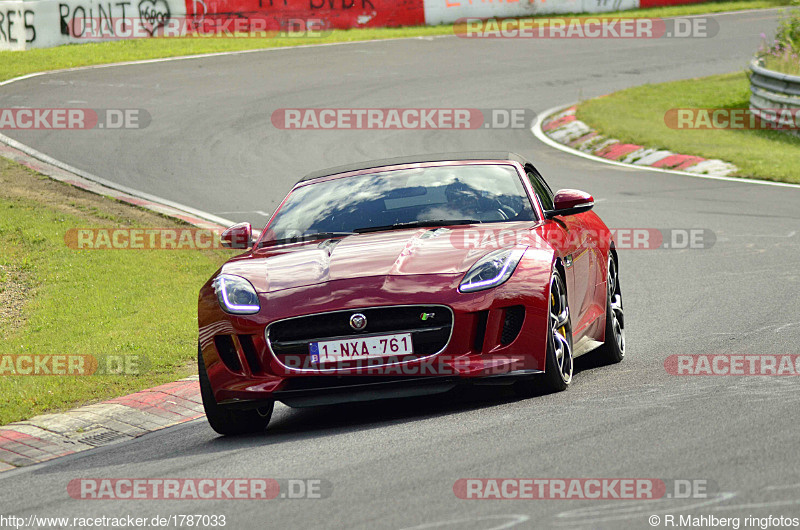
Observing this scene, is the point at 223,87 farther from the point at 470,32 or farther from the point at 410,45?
the point at 470,32

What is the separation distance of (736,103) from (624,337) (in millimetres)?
15986

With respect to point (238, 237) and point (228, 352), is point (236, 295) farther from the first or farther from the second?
point (238, 237)

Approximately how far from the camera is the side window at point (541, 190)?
7926 mm

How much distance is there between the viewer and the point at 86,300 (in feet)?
35.5

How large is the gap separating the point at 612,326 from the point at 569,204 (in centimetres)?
100

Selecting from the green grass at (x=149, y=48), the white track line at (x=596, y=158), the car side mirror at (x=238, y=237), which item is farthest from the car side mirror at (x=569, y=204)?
the green grass at (x=149, y=48)

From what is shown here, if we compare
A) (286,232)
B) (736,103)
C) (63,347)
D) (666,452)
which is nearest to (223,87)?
(736,103)

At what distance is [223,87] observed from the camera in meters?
25.5

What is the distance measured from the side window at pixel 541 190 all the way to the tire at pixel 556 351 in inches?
44.4

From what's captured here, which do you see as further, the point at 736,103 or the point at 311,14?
the point at 311,14

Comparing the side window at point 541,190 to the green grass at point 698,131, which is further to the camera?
the green grass at point 698,131

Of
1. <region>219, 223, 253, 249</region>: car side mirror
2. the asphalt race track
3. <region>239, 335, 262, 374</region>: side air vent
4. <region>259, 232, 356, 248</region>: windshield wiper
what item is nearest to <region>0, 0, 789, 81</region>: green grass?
the asphalt race track

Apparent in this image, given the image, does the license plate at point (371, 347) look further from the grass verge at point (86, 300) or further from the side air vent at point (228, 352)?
the grass verge at point (86, 300)

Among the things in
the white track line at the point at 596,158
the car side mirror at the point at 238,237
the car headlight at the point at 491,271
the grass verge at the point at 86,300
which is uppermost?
the car headlight at the point at 491,271
